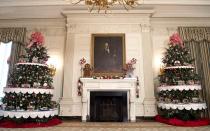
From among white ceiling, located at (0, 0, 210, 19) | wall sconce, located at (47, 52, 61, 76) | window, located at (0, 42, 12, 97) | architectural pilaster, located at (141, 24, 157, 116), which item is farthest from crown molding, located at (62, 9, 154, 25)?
window, located at (0, 42, 12, 97)

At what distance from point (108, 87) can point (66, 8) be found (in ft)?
11.7

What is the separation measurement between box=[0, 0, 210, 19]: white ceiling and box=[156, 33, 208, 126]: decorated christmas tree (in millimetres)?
1730

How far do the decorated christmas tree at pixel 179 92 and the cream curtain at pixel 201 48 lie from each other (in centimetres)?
113

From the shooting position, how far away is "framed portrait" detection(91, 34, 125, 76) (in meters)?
6.83

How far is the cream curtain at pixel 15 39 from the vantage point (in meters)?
7.18

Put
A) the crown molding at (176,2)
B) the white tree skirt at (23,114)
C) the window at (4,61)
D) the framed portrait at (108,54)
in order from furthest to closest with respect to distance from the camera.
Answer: the window at (4,61) < the framed portrait at (108,54) < the crown molding at (176,2) < the white tree skirt at (23,114)

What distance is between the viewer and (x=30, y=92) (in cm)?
502

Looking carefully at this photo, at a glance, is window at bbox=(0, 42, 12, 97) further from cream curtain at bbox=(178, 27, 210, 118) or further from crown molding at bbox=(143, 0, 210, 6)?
cream curtain at bbox=(178, 27, 210, 118)

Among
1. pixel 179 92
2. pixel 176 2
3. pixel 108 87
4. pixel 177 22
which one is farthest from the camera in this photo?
pixel 177 22

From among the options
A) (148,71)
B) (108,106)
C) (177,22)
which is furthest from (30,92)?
(177,22)

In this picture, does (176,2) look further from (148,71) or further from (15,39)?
(15,39)

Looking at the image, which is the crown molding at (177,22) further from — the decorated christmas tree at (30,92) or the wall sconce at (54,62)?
the decorated christmas tree at (30,92)

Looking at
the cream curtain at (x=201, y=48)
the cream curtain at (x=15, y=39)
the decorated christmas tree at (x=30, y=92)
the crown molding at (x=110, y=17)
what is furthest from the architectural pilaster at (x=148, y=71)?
the cream curtain at (x=15, y=39)

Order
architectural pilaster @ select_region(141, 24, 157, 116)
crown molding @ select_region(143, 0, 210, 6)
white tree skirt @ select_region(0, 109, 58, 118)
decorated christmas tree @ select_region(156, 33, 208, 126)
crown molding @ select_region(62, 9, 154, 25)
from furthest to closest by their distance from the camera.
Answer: crown molding @ select_region(62, 9, 154, 25) < crown molding @ select_region(143, 0, 210, 6) < architectural pilaster @ select_region(141, 24, 157, 116) < decorated christmas tree @ select_region(156, 33, 208, 126) < white tree skirt @ select_region(0, 109, 58, 118)
